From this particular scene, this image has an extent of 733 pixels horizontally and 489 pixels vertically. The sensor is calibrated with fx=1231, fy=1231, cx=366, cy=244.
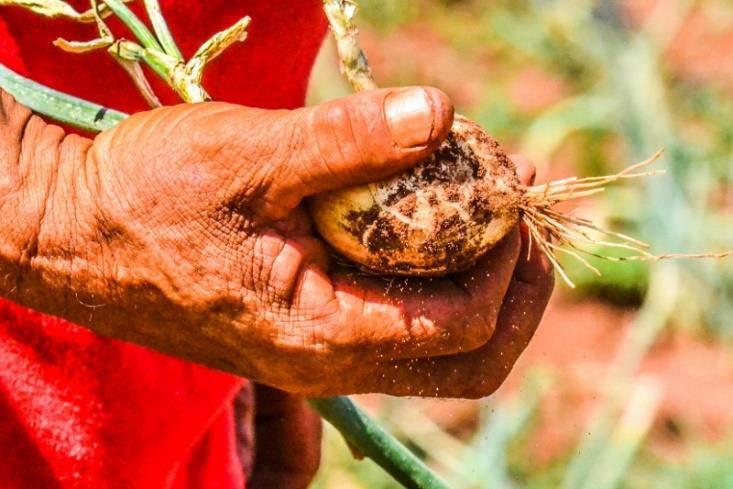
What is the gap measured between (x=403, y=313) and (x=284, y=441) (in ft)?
3.01

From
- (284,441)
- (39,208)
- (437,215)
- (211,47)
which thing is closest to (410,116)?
(437,215)

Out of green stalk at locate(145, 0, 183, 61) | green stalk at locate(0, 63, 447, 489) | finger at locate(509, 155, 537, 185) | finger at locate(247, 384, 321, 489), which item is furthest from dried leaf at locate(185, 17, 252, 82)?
finger at locate(247, 384, 321, 489)

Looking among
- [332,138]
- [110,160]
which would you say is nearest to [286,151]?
[332,138]

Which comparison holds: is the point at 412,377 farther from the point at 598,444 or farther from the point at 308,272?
the point at 598,444

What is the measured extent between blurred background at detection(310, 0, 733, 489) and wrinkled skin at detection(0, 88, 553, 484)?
1655mm

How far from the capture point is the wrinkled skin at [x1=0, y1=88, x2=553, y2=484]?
3.71 feet

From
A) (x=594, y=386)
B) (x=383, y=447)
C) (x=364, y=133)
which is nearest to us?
(x=364, y=133)

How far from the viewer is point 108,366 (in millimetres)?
1483

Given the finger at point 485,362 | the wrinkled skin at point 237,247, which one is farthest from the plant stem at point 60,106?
the finger at point 485,362

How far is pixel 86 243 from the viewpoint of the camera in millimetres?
1226

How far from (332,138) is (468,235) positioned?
217 mm

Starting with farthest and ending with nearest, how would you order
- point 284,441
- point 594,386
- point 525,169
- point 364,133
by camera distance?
point 594,386, point 284,441, point 525,169, point 364,133

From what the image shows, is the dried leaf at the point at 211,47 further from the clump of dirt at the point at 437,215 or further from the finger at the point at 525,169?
the finger at the point at 525,169

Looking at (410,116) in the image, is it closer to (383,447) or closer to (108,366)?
(108,366)
